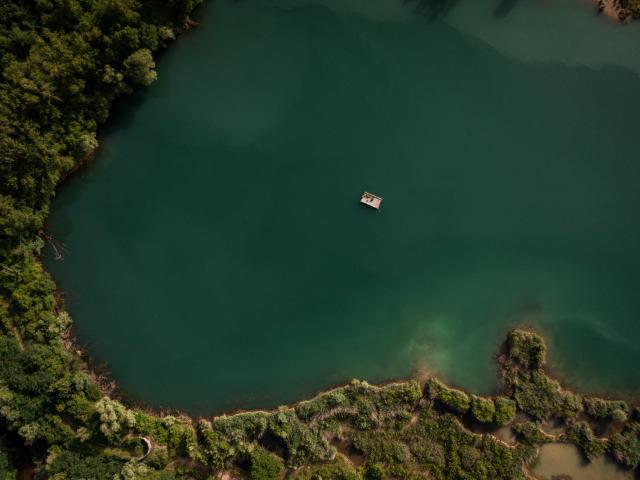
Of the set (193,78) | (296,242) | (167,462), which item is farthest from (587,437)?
(193,78)

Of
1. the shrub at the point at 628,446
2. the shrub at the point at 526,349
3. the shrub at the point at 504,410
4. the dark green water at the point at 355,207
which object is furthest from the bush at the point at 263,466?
the shrub at the point at 628,446

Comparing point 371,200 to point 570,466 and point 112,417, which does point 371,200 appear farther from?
point 570,466

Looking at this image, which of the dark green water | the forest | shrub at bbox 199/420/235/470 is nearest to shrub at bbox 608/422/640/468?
the forest

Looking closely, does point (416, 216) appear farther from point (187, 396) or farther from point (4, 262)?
point (4, 262)

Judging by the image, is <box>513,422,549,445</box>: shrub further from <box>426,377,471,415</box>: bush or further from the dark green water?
<box>426,377,471,415</box>: bush

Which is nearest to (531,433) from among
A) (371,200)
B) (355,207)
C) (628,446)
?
(628,446)

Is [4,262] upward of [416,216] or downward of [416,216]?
downward

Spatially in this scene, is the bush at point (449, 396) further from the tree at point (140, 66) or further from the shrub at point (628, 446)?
the tree at point (140, 66)
